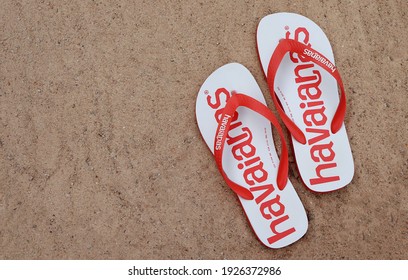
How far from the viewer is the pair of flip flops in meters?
1.10

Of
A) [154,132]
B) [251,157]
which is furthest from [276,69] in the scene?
[154,132]

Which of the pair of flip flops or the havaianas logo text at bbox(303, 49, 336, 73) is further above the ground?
the havaianas logo text at bbox(303, 49, 336, 73)

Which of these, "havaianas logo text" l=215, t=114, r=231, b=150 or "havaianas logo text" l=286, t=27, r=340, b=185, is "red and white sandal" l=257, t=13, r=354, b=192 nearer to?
"havaianas logo text" l=286, t=27, r=340, b=185

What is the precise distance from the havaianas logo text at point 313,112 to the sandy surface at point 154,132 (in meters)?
0.06

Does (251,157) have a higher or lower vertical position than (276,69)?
lower

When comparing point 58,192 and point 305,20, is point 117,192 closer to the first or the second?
point 58,192

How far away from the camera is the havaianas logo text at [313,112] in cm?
112

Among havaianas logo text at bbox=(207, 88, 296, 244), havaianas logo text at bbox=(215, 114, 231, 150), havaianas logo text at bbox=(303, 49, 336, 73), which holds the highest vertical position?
havaianas logo text at bbox=(303, 49, 336, 73)

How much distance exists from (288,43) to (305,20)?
0.09m

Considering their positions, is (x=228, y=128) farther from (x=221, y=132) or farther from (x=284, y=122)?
(x=284, y=122)

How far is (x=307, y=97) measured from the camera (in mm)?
1143

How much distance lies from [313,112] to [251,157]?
7.0 inches

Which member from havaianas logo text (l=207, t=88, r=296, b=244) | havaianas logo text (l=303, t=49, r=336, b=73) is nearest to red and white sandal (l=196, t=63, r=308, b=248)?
havaianas logo text (l=207, t=88, r=296, b=244)
